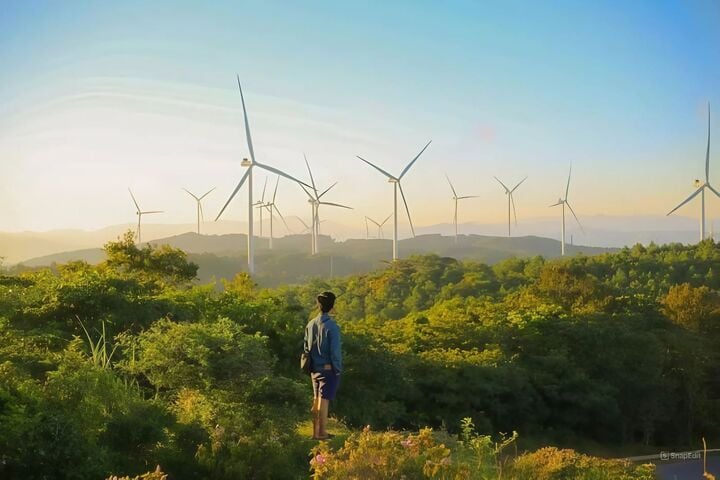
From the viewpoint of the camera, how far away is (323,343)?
9.09m

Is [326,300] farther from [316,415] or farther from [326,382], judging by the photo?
[316,415]

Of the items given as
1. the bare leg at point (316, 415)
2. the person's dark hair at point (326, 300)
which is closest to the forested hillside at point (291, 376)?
the bare leg at point (316, 415)

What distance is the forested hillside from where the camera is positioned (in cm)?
764


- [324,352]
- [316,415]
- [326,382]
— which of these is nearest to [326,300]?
[324,352]

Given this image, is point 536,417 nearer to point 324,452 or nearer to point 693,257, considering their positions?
point 324,452

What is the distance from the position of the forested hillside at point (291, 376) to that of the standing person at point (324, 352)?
0.28 meters

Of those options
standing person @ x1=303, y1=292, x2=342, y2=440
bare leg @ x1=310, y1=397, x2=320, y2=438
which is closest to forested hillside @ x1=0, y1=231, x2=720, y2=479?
bare leg @ x1=310, y1=397, x2=320, y2=438

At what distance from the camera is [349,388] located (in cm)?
1766

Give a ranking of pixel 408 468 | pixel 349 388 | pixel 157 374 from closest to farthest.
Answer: pixel 408 468
pixel 157 374
pixel 349 388

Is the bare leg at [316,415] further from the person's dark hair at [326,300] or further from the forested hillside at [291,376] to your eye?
the person's dark hair at [326,300]

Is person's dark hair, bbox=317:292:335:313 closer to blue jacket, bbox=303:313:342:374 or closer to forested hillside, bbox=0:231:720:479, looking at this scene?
blue jacket, bbox=303:313:342:374

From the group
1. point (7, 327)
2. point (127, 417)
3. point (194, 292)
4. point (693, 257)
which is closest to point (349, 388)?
point (194, 292)

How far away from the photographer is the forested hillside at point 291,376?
25.1 feet

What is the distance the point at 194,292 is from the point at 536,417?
720 inches
